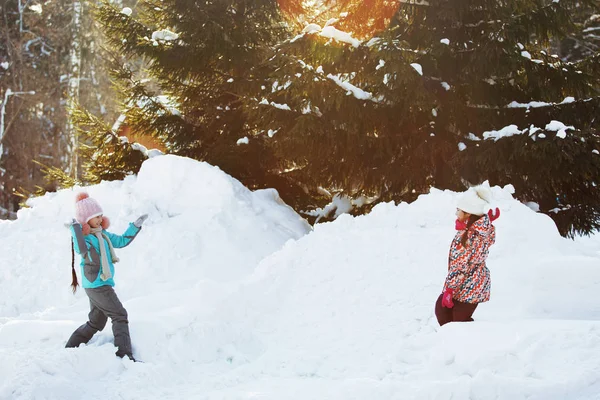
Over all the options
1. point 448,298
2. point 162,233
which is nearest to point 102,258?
point 448,298

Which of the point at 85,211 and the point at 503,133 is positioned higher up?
the point at 503,133

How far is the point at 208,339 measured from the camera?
5.90 metres

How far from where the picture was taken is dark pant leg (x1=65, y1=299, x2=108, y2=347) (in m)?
5.40

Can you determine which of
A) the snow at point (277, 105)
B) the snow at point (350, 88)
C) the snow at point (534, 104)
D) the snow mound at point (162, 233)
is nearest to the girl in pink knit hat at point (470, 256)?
the snow at point (350, 88)

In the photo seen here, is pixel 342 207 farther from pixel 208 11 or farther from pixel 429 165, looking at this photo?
pixel 208 11

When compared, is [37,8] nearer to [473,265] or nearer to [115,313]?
[115,313]

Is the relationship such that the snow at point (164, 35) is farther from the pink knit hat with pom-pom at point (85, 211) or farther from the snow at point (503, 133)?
the pink knit hat with pom-pom at point (85, 211)

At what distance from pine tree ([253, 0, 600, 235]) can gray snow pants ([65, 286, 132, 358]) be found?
13.6 feet

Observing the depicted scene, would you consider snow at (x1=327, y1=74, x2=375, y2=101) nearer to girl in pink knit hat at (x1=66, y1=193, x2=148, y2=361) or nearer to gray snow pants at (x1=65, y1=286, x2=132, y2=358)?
girl in pink knit hat at (x1=66, y1=193, x2=148, y2=361)

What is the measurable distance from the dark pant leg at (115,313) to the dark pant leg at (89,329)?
80 millimetres

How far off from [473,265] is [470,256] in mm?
86

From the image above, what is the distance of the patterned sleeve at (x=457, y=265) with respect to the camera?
527 cm

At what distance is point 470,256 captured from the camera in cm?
525

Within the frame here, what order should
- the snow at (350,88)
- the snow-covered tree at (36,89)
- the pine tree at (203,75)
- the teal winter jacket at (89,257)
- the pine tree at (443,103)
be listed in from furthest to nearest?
the snow-covered tree at (36,89), the pine tree at (203,75), the snow at (350,88), the pine tree at (443,103), the teal winter jacket at (89,257)
